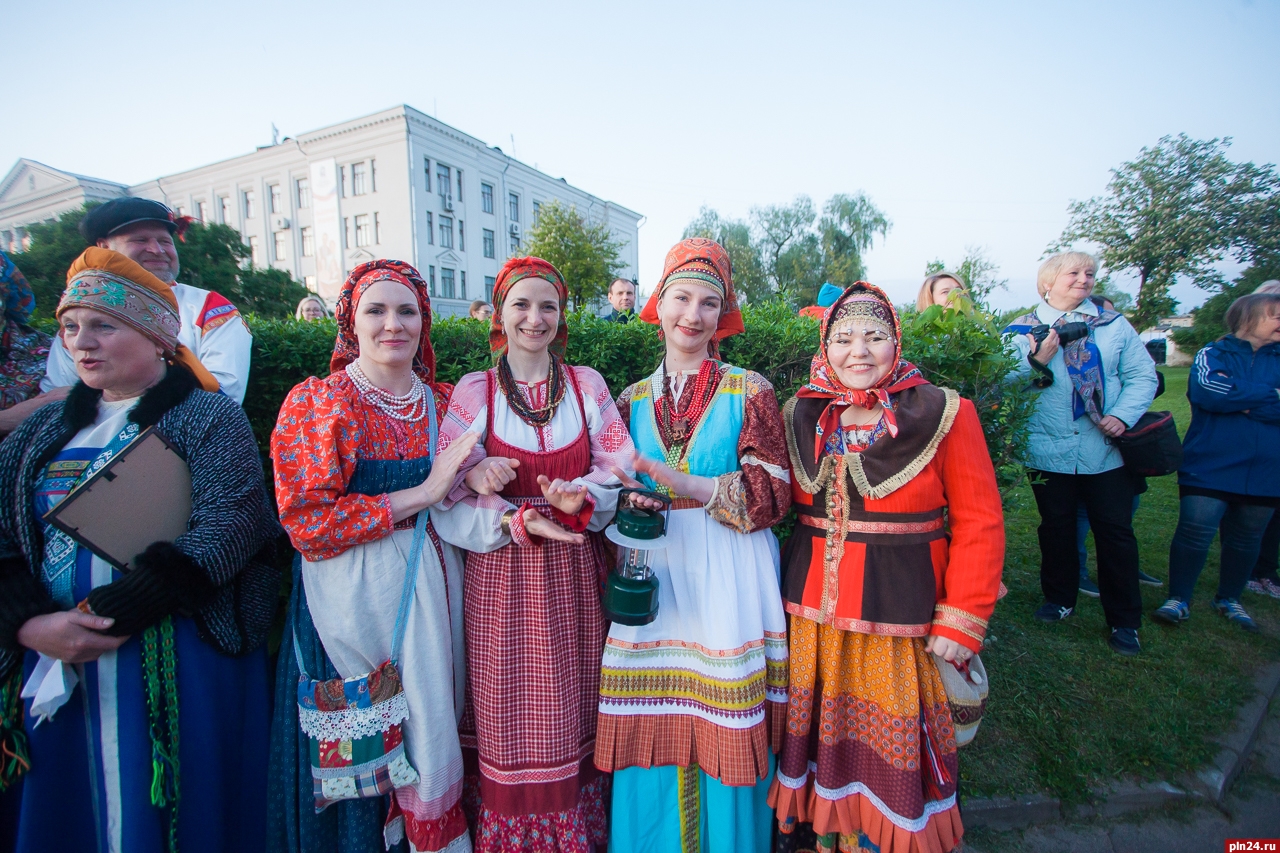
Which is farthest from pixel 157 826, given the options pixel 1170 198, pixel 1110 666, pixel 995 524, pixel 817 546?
pixel 1170 198

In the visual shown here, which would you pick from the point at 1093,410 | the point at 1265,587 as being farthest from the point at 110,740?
the point at 1265,587

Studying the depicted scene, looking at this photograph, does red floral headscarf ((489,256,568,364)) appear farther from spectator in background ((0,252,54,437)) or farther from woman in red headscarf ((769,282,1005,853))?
spectator in background ((0,252,54,437))

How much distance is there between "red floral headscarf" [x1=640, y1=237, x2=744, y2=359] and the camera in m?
2.25

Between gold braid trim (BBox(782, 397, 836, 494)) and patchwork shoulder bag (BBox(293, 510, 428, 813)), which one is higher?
gold braid trim (BBox(782, 397, 836, 494))

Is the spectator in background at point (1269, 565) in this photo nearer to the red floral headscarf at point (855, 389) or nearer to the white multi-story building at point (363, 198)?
the red floral headscarf at point (855, 389)

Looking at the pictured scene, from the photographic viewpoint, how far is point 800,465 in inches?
87.7

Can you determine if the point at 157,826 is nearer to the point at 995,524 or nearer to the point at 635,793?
the point at 635,793

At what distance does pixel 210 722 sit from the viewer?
1851 mm

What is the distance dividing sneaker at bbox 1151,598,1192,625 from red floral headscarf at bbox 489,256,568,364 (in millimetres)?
4620

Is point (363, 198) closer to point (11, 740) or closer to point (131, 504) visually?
point (131, 504)

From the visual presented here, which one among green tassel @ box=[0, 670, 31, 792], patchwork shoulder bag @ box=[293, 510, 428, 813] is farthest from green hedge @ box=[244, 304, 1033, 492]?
patchwork shoulder bag @ box=[293, 510, 428, 813]

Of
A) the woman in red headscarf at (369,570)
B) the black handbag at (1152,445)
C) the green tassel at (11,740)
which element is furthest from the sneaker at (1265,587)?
the green tassel at (11,740)

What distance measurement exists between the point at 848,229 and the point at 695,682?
1456 inches

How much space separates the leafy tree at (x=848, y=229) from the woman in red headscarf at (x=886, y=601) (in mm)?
34033
